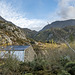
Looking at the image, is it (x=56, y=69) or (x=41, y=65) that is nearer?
(x=56, y=69)

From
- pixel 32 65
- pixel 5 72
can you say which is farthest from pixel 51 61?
pixel 5 72

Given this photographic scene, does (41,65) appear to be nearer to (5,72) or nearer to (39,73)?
(39,73)

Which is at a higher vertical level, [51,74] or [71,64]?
[71,64]

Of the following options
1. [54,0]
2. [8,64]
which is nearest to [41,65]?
[8,64]

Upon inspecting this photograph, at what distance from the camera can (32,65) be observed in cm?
486

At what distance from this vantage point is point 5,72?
12.1ft

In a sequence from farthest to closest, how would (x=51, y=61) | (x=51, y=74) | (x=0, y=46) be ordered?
1. (x=51, y=61)
2. (x=0, y=46)
3. (x=51, y=74)

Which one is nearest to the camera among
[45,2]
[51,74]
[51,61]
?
[45,2]

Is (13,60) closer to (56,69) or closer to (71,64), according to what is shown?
(56,69)

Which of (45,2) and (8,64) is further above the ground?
(45,2)

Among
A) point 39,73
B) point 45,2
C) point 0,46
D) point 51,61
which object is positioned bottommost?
point 39,73

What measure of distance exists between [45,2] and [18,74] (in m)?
3.23

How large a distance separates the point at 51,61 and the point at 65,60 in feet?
→ 2.65

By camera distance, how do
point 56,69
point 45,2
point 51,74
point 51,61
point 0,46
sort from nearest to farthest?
point 45,2 < point 51,74 < point 56,69 < point 0,46 < point 51,61
